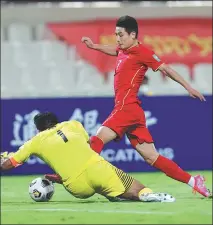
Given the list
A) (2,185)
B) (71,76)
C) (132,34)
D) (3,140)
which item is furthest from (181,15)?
(132,34)

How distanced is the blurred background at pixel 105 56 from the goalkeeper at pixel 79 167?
17.6 feet

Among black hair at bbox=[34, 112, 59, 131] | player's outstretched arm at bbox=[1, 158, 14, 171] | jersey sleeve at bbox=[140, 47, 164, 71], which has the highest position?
jersey sleeve at bbox=[140, 47, 164, 71]

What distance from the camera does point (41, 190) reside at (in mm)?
8922

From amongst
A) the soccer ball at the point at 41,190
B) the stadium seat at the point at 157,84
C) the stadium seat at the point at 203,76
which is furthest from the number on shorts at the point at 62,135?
the stadium seat at the point at 203,76

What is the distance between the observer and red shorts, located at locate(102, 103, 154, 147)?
8898mm

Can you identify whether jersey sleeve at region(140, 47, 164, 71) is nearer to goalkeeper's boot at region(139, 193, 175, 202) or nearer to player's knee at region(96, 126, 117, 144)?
player's knee at region(96, 126, 117, 144)

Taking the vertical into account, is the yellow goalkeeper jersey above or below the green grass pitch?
above

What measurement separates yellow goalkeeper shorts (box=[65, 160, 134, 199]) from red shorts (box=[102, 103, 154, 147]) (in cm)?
56

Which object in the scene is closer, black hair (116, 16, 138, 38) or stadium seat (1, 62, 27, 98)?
black hair (116, 16, 138, 38)

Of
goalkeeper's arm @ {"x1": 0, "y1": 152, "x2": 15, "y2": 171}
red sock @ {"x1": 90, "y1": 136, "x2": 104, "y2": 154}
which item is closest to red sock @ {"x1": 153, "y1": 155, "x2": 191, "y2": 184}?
red sock @ {"x1": 90, "y1": 136, "x2": 104, "y2": 154}

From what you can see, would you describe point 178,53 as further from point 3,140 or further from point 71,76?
point 3,140

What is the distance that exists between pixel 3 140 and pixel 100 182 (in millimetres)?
5267

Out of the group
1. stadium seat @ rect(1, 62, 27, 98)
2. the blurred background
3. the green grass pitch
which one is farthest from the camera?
stadium seat @ rect(1, 62, 27, 98)

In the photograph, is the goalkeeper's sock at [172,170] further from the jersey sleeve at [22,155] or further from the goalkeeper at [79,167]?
the jersey sleeve at [22,155]
